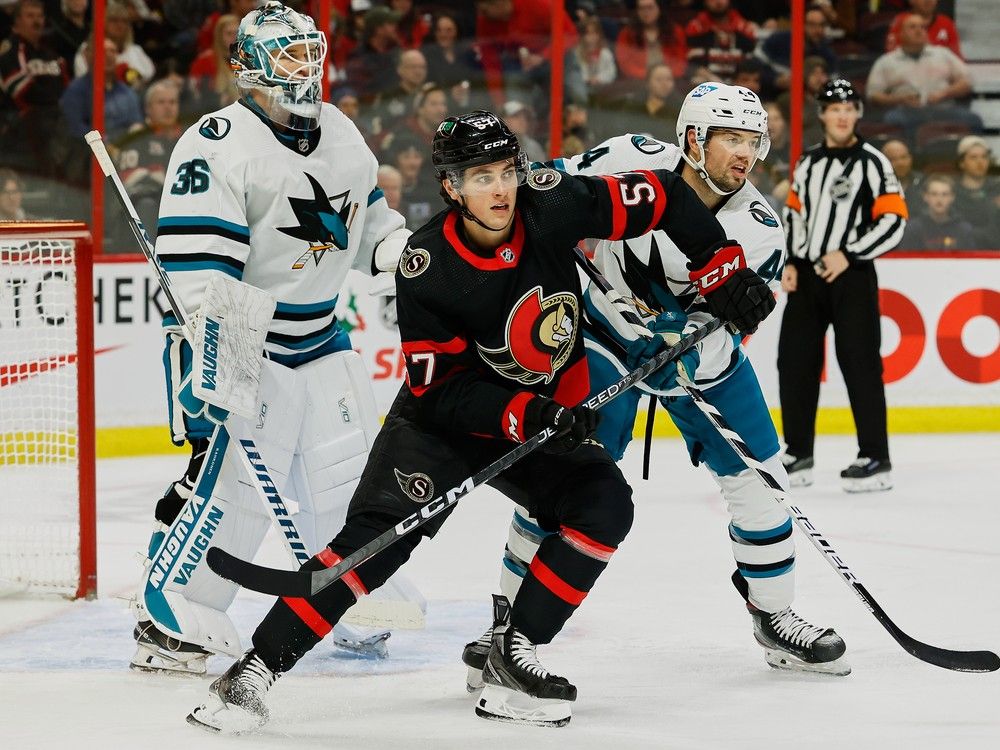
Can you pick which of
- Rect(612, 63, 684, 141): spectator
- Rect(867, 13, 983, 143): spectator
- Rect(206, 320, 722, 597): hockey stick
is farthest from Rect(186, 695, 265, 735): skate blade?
Rect(867, 13, 983, 143): spectator

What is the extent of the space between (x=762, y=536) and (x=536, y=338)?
68 centimetres

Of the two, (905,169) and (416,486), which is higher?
(905,169)

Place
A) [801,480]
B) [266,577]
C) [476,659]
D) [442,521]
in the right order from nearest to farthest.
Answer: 1. [266,577]
2. [442,521]
3. [476,659]
4. [801,480]

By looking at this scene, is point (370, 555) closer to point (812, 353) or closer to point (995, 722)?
point (995, 722)

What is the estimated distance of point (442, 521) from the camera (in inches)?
110

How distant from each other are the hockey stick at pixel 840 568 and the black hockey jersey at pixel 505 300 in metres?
0.18

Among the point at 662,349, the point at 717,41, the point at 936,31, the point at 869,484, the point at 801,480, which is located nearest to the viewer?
the point at 662,349

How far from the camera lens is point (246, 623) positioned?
3.61 meters

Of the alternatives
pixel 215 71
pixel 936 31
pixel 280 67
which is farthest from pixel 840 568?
pixel 936 31

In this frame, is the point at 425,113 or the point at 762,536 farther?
the point at 425,113

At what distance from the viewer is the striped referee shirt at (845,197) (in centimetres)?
527

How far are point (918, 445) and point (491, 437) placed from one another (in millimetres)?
3574

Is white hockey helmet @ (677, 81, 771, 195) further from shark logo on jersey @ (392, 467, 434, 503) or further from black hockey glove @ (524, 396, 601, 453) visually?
shark logo on jersey @ (392, 467, 434, 503)

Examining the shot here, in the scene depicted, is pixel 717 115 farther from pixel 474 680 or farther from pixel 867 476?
pixel 867 476
